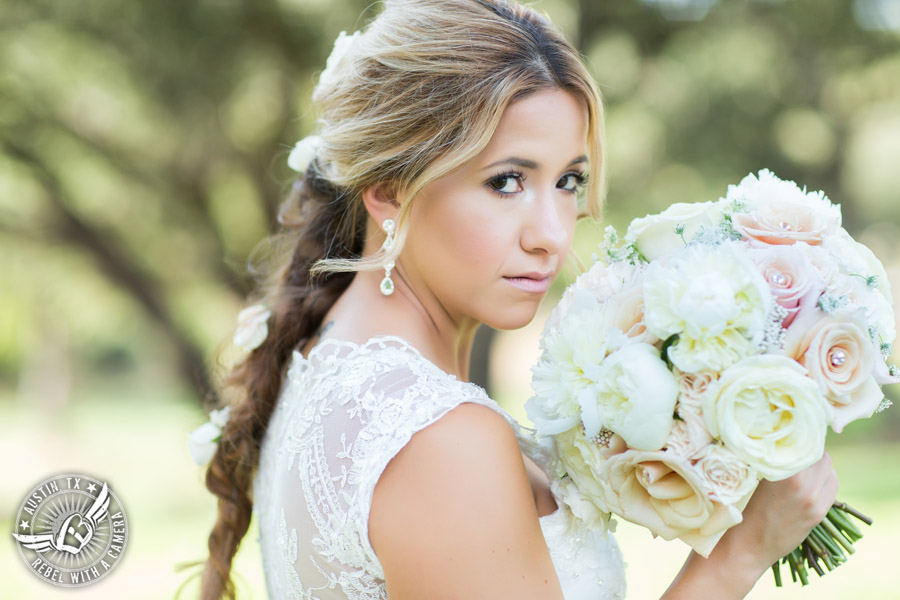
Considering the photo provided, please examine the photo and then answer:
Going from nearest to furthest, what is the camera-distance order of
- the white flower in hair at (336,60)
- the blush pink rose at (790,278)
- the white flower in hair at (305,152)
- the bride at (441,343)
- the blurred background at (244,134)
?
the blush pink rose at (790,278)
the bride at (441,343)
the white flower in hair at (336,60)
the white flower in hair at (305,152)
the blurred background at (244,134)

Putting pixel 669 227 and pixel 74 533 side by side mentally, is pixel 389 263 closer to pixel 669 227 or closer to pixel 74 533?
pixel 669 227

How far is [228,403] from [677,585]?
1.80m

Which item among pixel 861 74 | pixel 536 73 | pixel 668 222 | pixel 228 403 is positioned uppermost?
pixel 861 74

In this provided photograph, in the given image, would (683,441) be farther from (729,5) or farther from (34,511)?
(729,5)

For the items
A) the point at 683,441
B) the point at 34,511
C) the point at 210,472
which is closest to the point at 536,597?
the point at 683,441

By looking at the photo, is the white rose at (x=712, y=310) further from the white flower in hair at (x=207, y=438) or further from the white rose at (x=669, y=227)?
the white flower in hair at (x=207, y=438)

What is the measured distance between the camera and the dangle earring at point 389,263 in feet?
7.43

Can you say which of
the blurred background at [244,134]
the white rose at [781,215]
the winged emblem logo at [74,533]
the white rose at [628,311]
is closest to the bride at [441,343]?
the white rose at [628,311]

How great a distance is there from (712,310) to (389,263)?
3.20 ft

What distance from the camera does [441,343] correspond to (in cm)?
244

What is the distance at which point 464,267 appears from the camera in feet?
7.33

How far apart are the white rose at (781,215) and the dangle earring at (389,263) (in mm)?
920

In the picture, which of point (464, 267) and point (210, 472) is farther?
point (210, 472)

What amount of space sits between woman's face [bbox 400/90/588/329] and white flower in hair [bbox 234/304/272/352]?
2.69 feet
